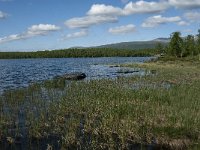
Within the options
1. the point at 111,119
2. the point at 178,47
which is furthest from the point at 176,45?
the point at 111,119

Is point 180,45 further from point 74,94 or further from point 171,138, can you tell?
point 171,138

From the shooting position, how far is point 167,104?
2519cm

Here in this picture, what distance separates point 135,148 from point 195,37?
149m

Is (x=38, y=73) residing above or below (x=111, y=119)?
below

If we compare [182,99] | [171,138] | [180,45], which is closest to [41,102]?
[182,99]

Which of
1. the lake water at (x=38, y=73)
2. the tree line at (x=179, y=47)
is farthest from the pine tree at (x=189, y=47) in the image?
the lake water at (x=38, y=73)

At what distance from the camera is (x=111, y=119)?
20.3 meters

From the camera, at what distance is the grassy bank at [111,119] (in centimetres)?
1808

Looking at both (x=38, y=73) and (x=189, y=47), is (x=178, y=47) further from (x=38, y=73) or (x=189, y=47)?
(x=38, y=73)

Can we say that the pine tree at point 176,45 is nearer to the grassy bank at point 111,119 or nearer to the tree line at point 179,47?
the tree line at point 179,47

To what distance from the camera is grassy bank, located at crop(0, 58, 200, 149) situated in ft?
59.3

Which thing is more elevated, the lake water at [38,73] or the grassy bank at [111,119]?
the grassy bank at [111,119]

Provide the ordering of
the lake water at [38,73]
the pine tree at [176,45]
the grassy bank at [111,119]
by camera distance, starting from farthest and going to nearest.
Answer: the pine tree at [176,45] < the lake water at [38,73] < the grassy bank at [111,119]

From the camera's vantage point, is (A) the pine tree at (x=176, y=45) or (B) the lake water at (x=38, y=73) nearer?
(B) the lake water at (x=38, y=73)
